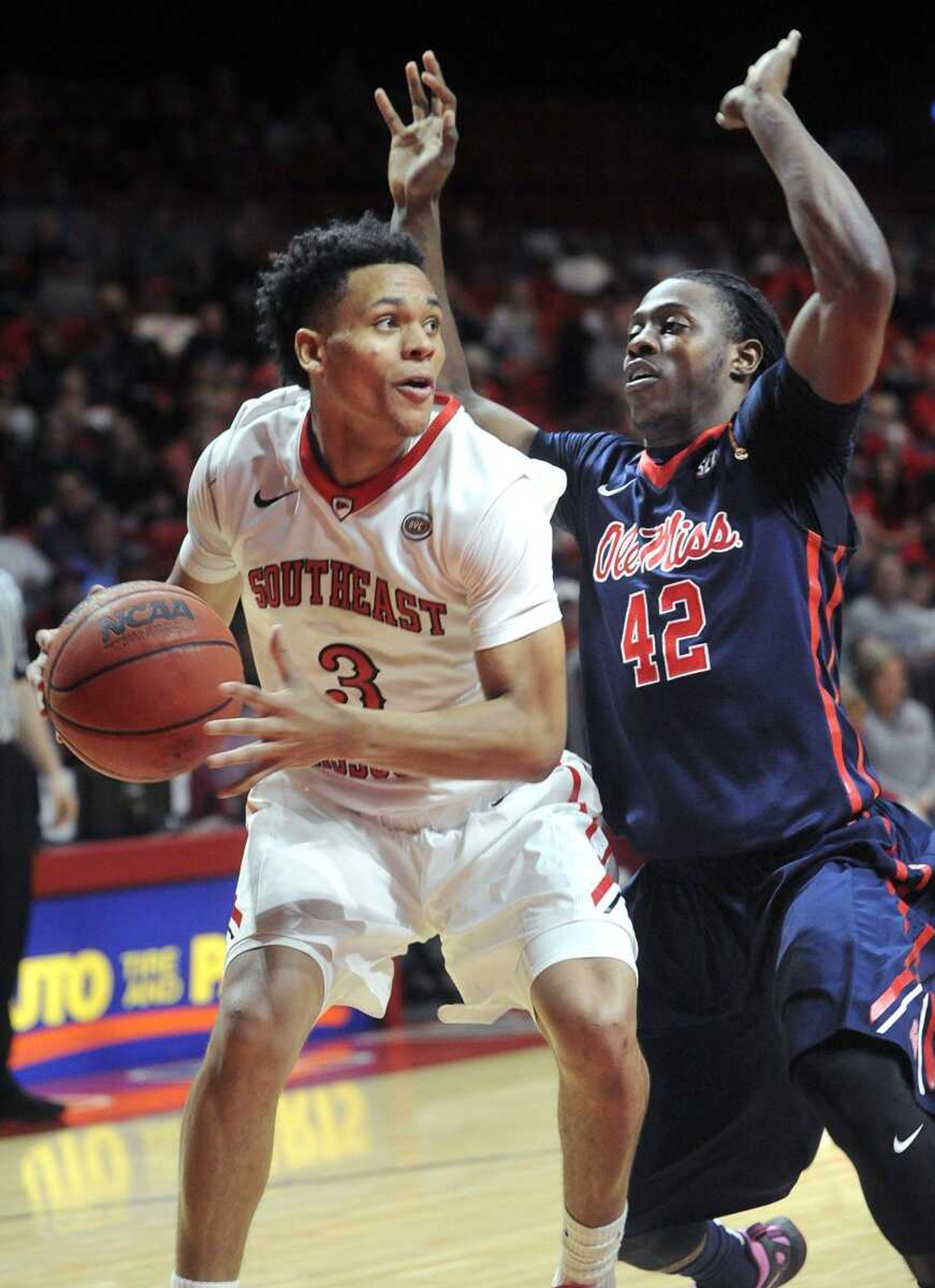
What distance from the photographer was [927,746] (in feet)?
31.4

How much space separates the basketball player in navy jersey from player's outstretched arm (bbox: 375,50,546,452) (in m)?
0.37

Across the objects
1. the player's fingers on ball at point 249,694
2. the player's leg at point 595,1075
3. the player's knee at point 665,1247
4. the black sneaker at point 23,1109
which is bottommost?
the black sneaker at point 23,1109

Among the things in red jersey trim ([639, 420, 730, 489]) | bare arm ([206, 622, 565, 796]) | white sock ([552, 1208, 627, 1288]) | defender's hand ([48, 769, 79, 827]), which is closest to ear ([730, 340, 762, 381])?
red jersey trim ([639, 420, 730, 489])

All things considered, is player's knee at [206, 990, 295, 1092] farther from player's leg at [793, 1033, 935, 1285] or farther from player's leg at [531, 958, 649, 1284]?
player's leg at [793, 1033, 935, 1285]

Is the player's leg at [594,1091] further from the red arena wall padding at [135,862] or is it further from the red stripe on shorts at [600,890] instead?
the red arena wall padding at [135,862]

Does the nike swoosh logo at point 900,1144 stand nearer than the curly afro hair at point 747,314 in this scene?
Yes

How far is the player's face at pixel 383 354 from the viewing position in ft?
11.1

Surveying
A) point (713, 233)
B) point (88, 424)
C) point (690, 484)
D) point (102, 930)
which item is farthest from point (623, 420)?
point (690, 484)

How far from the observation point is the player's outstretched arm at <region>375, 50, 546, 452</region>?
4.05m

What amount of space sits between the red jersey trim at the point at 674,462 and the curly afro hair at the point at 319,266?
616mm

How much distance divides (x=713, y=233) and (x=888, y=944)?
15123 mm

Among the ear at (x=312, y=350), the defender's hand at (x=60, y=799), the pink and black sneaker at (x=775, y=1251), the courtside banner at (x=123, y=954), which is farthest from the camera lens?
the courtside banner at (x=123, y=954)

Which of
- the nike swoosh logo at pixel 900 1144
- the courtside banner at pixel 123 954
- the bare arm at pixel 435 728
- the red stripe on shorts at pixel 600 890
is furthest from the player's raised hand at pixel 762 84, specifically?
the courtside banner at pixel 123 954

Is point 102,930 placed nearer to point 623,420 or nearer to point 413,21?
point 623,420
